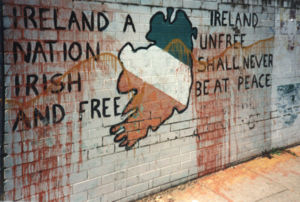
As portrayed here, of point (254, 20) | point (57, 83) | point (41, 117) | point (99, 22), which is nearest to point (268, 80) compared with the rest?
point (254, 20)

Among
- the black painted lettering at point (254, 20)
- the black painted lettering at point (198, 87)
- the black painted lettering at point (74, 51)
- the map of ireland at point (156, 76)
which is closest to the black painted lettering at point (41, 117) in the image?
the black painted lettering at point (74, 51)

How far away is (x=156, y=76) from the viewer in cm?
385

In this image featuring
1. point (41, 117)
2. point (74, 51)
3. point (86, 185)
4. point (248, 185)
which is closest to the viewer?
point (41, 117)

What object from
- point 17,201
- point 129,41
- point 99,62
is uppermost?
point 129,41

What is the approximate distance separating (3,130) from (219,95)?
309 cm

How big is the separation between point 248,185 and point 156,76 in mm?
2136

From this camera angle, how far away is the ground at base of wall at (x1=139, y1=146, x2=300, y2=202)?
12.9 ft

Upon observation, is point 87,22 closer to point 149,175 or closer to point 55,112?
point 55,112

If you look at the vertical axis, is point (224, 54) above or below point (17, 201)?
above

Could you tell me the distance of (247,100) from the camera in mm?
4906

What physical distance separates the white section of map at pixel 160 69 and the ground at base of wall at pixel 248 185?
128cm

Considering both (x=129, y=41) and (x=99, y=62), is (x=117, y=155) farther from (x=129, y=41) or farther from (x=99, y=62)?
(x=129, y=41)

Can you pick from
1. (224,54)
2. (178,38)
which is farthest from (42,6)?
(224,54)

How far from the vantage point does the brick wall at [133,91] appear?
9.83 ft
